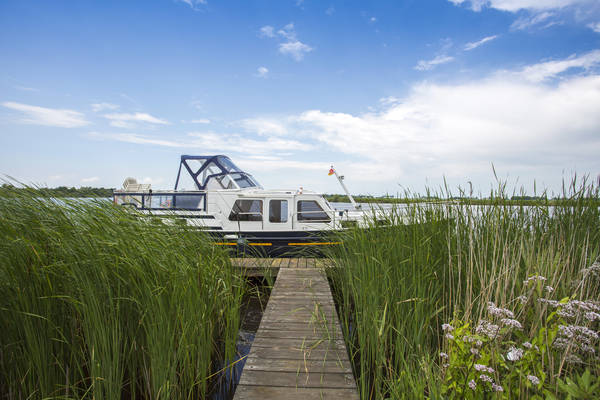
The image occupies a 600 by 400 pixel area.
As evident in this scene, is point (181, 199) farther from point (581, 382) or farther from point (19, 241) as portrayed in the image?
point (581, 382)

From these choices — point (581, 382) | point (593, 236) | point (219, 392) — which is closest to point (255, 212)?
point (219, 392)

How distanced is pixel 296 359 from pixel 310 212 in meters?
4.90

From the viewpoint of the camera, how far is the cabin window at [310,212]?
7312 millimetres

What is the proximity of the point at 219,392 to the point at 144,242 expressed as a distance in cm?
165

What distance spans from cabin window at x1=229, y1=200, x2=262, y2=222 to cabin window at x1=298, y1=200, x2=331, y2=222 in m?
0.99

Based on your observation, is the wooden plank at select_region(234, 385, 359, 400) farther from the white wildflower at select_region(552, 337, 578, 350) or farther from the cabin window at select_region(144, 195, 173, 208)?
the cabin window at select_region(144, 195, 173, 208)

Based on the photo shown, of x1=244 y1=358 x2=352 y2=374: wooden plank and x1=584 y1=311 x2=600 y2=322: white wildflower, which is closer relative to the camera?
x1=584 y1=311 x2=600 y2=322: white wildflower

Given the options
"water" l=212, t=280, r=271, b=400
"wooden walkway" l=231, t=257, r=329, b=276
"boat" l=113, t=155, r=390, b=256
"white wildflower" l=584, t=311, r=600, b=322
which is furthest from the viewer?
"boat" l=113, t=155, r=390, b=256

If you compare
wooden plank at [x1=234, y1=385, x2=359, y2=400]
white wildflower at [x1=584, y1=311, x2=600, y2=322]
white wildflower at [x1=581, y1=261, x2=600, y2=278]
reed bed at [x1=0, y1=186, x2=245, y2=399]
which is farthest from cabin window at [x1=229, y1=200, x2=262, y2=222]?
white wildflower at [x1=584, y1=311, x2=600, y2=322]

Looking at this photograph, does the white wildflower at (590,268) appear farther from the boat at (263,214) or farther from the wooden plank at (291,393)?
the boat at (263,214)

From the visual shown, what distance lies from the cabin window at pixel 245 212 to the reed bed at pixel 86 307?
4.74 m

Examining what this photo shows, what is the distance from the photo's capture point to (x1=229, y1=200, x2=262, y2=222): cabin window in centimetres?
741

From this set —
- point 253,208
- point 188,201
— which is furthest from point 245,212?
point 188,201

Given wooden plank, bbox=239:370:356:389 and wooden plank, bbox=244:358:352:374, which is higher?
wooden plank, bbox=244:358:352:374
